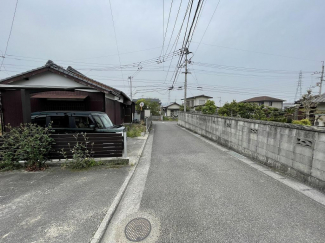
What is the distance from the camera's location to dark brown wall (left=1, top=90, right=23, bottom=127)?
6.56 metres

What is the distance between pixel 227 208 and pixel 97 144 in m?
3.62

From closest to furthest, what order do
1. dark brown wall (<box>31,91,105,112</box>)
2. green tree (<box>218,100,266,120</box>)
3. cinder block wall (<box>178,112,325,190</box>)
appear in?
cinder block wall (<box>178,112,325,190</box>) < dark brown wall (<box>31,91,105,112</box>) < green tree (<box>218,100,266,120</box>)

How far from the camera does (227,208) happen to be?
2.61 meters

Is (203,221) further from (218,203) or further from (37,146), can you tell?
(37,146)

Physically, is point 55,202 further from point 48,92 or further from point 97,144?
point 48,92

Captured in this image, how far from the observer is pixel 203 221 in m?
2.30

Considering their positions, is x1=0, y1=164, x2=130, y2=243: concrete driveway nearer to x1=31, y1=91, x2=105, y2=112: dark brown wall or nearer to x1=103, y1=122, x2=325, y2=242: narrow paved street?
x1=103, y1=122, x2=325, y2=242: narrow paved street

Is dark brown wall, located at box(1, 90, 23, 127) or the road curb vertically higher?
dark brown wall, located at box(1, 90, 23, 127)

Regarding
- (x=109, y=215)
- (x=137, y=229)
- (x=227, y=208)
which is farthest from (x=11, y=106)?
(x=227, y=208)

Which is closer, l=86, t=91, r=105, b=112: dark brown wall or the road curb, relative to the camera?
the road curb

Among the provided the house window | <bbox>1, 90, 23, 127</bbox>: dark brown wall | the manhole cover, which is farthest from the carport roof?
the manhole cover

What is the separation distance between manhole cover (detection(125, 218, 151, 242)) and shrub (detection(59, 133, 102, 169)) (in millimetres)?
2590

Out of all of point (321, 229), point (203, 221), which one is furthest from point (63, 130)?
point (321, 229)

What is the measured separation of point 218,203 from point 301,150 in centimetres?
246
